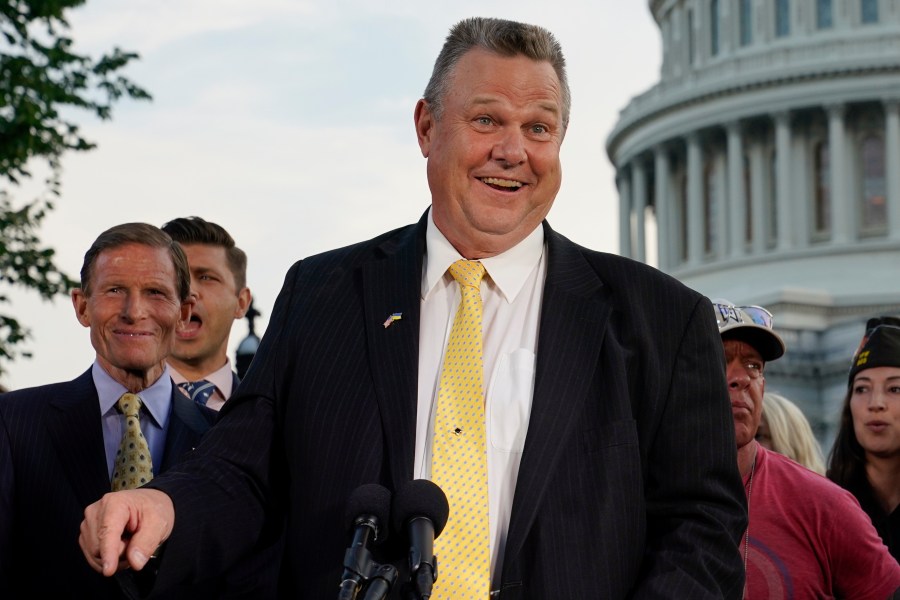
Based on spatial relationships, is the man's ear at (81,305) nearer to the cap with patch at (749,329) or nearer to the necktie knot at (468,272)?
the necktie knot at (468,272)

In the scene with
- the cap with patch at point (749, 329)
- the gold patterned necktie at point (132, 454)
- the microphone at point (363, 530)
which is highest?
the cap with patch at point (749, 329)

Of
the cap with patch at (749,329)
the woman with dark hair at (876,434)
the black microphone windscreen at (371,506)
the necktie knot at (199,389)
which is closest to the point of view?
the black microphone windscreen at (371,506)

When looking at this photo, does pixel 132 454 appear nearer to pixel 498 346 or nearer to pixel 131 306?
pixel 131 306

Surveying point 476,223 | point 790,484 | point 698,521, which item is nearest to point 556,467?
point 698,521

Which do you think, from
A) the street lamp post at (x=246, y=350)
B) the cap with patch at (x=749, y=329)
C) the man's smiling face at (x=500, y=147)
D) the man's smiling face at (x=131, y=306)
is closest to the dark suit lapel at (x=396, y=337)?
the man's smiling face at (x=500, y=147)

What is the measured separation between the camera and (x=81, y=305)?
534 cm

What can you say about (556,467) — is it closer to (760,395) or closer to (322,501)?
(322,501)

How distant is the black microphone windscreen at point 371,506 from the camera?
10.8ft

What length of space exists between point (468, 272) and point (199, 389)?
3053 millimetres

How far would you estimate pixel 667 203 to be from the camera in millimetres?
72500

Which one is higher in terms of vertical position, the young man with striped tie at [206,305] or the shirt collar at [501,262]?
the young man with striped tie at [206,305]

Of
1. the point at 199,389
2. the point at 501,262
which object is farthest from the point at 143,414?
the point at 199,389

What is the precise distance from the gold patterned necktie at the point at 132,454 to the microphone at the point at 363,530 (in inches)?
67.1

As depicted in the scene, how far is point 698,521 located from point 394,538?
785 millimetres
